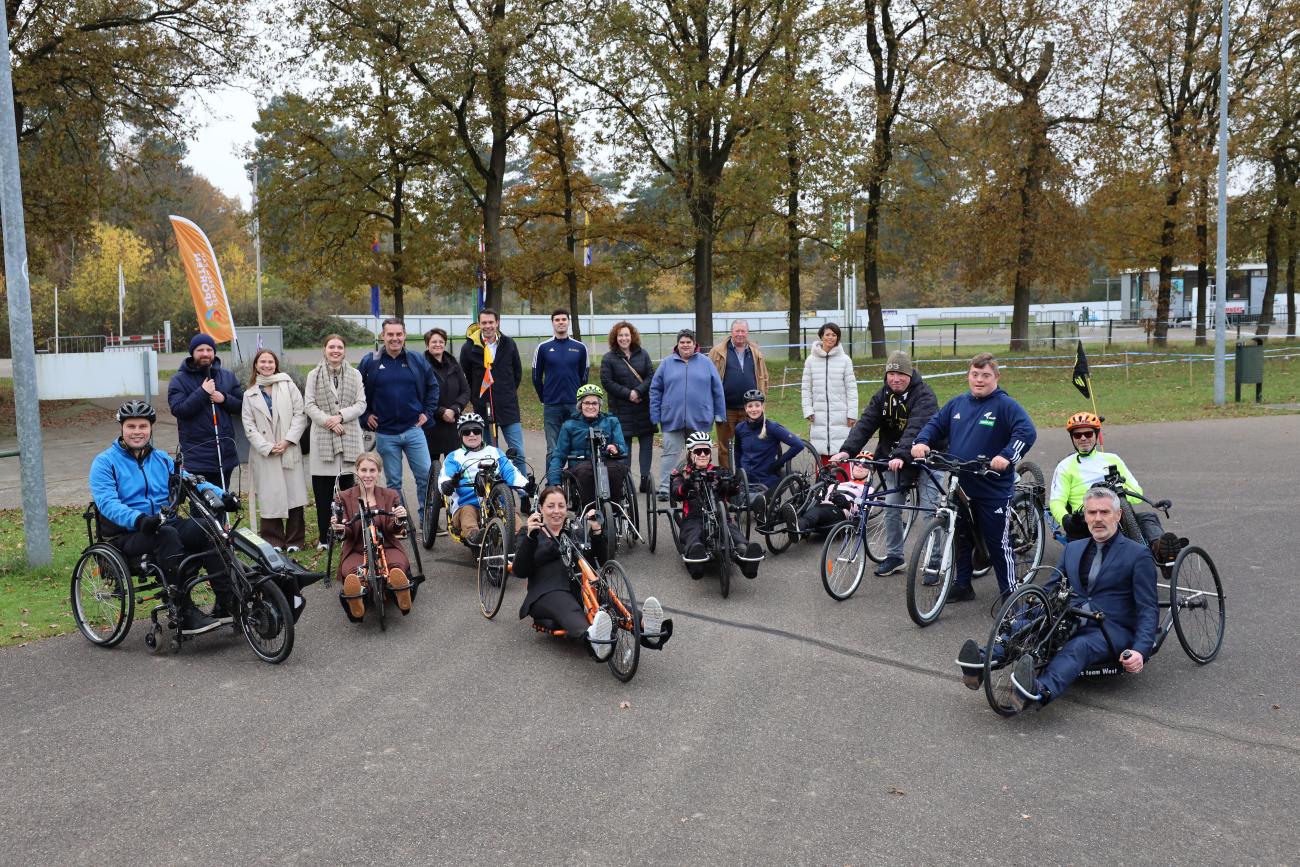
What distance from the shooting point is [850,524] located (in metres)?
8.36

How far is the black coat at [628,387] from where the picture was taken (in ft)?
37.2

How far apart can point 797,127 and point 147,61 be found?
1481 cm

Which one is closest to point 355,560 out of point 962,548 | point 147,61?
point 962,548

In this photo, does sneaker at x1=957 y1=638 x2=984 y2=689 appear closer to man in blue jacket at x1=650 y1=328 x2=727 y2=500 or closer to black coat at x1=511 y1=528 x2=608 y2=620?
black coat at x1=511 y1=528 x2=608 y2=620

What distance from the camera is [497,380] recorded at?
11.8 m

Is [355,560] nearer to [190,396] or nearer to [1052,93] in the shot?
[190,396]

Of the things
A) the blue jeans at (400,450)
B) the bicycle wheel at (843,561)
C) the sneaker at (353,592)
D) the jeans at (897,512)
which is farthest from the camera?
the blue jeans at (400,450)

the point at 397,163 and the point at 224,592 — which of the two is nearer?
the point at 224,592

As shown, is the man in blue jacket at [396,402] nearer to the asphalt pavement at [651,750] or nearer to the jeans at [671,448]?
Answer: the jeans at [671,448]

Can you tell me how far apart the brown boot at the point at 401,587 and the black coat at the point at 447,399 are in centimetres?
342

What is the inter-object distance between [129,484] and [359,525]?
1.55m

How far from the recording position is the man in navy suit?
5.81 metres

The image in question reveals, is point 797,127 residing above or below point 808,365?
above

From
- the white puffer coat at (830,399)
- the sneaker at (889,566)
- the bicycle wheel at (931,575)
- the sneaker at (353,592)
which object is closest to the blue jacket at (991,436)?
the bicycle wheel at (931,575)
